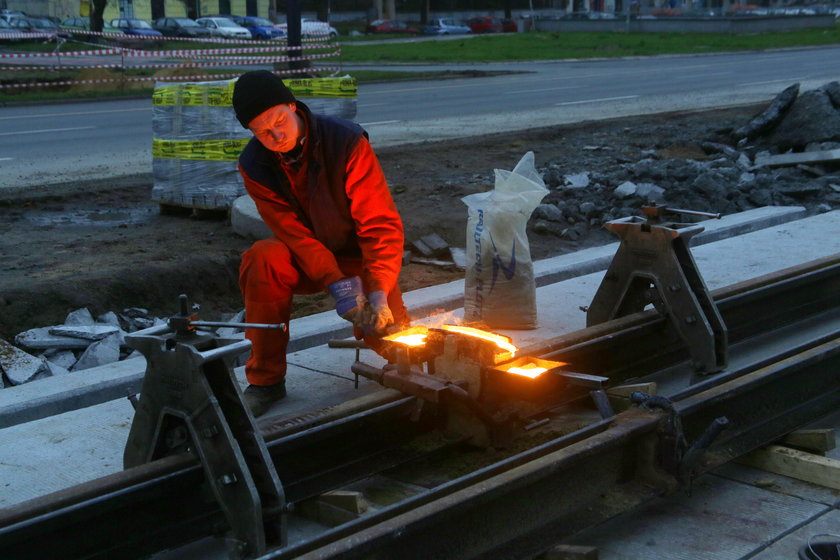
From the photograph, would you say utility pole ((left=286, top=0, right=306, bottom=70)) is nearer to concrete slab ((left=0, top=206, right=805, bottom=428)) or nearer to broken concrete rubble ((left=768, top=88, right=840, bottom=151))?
broken concrete rubble ((left=768, top=88, right=840, bottom=151))

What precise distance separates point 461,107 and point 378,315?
16207mm

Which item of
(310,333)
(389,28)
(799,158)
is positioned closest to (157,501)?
(310,333)

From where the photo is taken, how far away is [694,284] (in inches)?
200

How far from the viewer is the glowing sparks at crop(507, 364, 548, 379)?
3.75 metres

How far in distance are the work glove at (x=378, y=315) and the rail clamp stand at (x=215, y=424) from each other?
1.00 meters

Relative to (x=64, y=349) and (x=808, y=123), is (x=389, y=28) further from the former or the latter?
(x=64, y=349)

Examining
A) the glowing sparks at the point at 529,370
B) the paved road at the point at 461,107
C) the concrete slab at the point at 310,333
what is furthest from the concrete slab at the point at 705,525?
the paved road at the point at 461,107

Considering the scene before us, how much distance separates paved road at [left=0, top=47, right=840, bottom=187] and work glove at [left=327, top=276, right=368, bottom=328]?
7875mm

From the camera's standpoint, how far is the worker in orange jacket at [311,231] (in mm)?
4445

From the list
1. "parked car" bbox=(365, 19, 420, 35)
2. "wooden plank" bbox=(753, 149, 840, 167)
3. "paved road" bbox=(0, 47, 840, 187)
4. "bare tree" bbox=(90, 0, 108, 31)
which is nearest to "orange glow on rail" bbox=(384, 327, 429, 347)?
"paved road" bbox=(0, 47, 840, 187)

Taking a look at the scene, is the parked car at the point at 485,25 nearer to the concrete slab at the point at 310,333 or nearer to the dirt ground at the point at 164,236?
the dirt ground at the point at 164,236

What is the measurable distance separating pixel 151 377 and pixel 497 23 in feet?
211

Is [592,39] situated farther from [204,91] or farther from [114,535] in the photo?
[114,535]

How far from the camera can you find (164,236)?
28.1 ft
